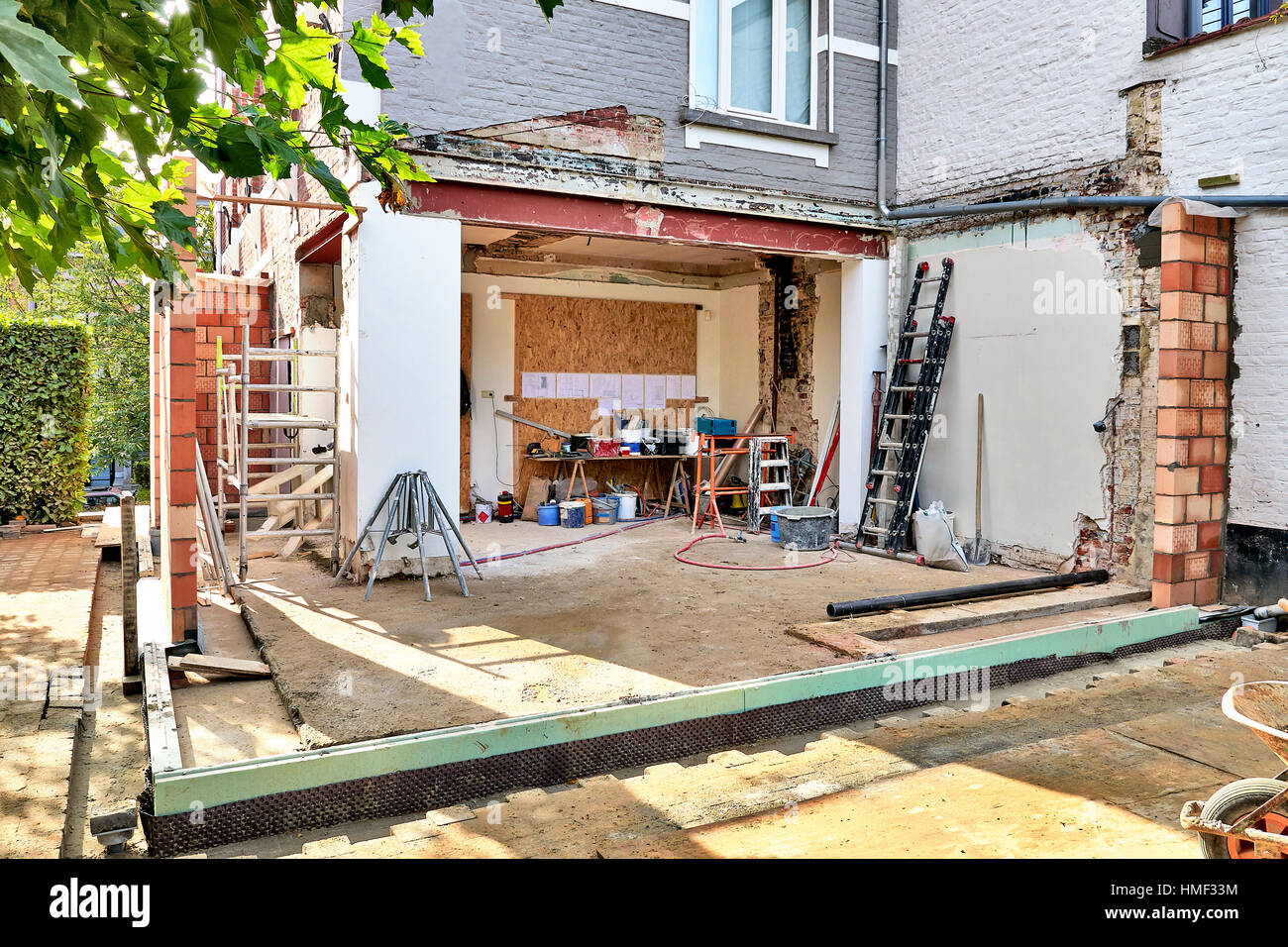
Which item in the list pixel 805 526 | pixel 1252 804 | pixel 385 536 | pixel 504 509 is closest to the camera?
pixel 1252 804

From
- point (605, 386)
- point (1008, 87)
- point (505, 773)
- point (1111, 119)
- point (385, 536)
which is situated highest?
point (1008, 87)

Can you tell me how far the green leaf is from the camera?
1.22 m

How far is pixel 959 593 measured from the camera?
21.9ft

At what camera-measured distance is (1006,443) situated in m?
8.27

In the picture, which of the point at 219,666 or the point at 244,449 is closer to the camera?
the point at 219,666

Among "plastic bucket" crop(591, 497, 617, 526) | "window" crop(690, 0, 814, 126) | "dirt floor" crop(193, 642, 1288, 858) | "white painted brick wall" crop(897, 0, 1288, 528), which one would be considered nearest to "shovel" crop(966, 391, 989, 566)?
"white painted brick wall" crop(897, 0, 1288, 528)

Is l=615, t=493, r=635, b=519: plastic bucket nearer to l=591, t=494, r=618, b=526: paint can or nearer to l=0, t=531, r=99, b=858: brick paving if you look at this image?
l=591, t=494, r=618, b=526: paint can

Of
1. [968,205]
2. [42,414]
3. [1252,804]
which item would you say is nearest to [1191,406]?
[968,205]

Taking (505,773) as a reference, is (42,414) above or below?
above

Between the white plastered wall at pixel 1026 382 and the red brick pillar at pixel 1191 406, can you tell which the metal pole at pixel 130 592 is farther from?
the white plastered wall at pixel 1026 382

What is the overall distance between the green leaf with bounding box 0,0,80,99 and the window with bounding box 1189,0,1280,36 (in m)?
7.84

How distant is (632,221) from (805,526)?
338 cm

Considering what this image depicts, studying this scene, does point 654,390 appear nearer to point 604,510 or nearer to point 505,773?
point 604,510

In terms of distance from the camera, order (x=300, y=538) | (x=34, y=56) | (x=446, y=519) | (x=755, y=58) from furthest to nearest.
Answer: (x=755, y=58)
(x=300, y=538)
(x=446, y=519)
(x=34, y=56)
